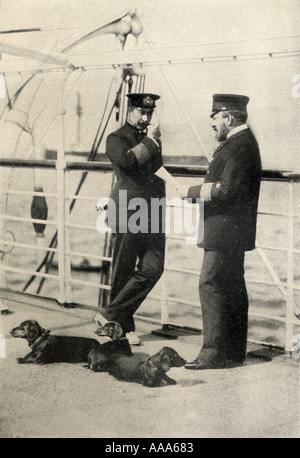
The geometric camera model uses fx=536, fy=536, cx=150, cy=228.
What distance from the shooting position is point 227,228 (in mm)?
2426

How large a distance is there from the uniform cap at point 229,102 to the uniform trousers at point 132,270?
732mm

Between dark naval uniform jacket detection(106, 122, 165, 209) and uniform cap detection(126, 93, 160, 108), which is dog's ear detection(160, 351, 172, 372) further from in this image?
uniform cap detection(126, 93, 160, 108)

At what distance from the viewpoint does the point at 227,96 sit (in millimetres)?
2334

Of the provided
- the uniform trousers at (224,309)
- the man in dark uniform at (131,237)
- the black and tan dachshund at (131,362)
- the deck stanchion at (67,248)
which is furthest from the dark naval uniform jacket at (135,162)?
the black and tan dachshund at (131,362)

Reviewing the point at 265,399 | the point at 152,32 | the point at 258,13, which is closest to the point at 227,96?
the point at 258,13

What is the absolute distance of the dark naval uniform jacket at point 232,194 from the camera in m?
2.33

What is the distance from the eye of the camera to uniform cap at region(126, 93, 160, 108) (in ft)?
8.30

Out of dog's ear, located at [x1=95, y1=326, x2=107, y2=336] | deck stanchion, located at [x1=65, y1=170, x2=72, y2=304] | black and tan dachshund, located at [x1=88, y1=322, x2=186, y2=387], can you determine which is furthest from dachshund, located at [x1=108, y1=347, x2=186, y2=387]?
deck stanchion, located at [x1=65, y1=170, x2=72, y2=304]

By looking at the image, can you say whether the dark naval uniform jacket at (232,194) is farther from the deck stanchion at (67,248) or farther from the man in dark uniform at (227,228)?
the deck stanchion at (67,248)

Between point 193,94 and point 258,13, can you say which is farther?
point 193,94

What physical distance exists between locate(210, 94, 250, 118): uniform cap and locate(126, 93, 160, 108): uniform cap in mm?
327

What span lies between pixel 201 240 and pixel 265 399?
749 mm

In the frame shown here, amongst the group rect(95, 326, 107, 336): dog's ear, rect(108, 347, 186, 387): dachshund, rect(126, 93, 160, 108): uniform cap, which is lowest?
rect(108, 347, 186, 387): dachshund

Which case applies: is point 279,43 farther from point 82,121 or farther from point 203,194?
point 82,121
